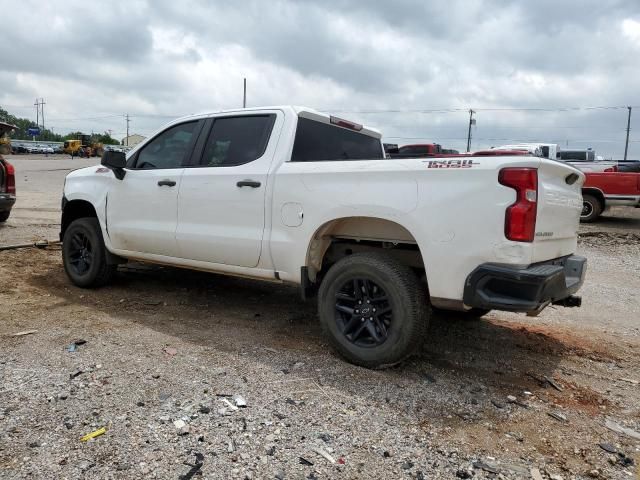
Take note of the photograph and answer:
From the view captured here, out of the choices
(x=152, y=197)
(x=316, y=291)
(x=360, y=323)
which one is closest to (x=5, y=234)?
(x=152, y=197)

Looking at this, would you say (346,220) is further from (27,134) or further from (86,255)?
(27,134)

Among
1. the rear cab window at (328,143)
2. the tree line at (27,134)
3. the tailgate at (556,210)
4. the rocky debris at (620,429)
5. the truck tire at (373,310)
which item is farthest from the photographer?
the tree line at (27,134)

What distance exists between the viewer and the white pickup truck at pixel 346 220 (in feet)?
10.0

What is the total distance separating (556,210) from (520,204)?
556mm

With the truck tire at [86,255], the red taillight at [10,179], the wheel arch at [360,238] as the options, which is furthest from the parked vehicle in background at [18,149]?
the wheel arch at [360,238]

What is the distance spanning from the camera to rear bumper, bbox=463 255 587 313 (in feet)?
9.77

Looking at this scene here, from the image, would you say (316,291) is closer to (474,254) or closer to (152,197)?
(474,254)

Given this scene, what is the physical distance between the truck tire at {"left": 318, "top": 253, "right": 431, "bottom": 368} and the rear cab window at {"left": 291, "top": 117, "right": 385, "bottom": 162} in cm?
113

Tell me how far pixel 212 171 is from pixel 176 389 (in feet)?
6.53

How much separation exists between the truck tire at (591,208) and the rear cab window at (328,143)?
10.0 meters

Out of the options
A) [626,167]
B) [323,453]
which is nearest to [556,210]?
[323,453]

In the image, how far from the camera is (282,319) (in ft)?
16.0

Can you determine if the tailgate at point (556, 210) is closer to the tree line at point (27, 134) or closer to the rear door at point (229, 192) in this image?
the rear door at point (229, 192)

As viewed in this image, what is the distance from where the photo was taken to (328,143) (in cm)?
458
